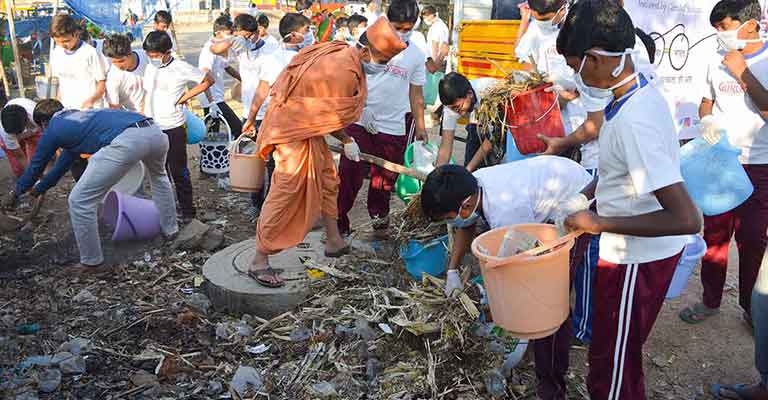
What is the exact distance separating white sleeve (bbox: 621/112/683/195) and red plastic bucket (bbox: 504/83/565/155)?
1891mm

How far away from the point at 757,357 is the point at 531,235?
5.11ft

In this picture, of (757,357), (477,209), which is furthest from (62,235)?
(757,357)

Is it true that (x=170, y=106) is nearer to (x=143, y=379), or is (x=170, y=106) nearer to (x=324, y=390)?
(x=143, y=379)

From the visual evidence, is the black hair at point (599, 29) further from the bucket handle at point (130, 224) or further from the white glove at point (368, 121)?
the bucket handle at point (130, 224)

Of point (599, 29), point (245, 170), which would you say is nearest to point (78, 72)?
point (245, 170)

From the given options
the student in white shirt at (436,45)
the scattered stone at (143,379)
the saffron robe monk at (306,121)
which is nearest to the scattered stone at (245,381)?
the scattered stone at (143,379)

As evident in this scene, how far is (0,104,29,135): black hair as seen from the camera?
5207 mm

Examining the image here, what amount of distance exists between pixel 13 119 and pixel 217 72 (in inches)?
115

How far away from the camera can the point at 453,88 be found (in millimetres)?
4137

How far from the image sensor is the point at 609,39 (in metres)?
2.05

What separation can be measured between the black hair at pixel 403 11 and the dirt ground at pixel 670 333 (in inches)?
92.0

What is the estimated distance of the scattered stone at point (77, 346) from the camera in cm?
360

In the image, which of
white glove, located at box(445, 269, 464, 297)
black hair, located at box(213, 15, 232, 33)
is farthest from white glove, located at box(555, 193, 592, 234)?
black hair, located at box(213, 15, 232, 33)

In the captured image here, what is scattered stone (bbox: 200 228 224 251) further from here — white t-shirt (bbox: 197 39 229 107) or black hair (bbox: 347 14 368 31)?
black hair (bbox: 347 14 368 31)
